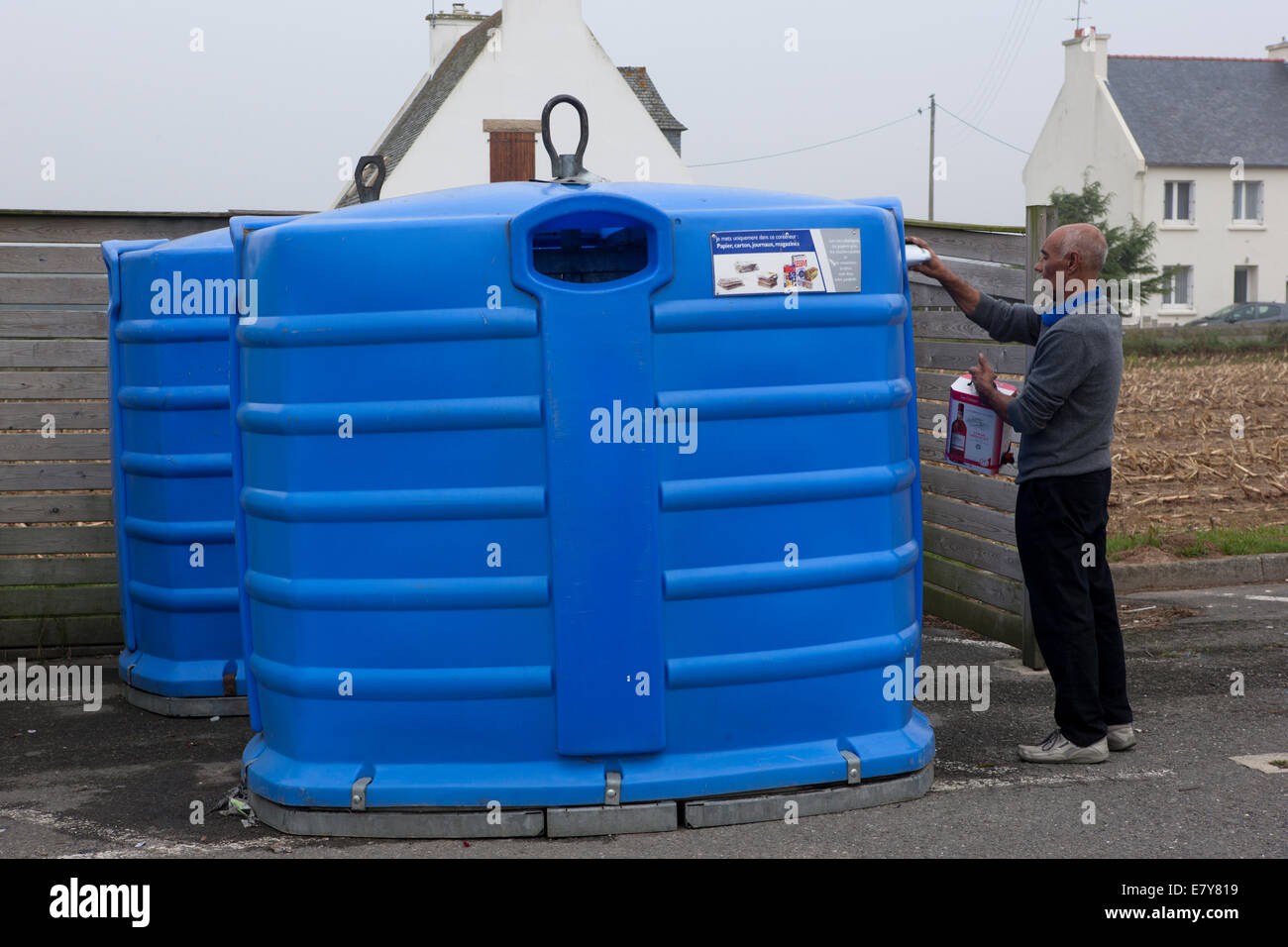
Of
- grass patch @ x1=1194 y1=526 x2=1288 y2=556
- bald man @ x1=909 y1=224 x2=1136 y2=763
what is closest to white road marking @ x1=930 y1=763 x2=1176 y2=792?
bald man @ x1=909 y1=224 x2=1136 y2=763

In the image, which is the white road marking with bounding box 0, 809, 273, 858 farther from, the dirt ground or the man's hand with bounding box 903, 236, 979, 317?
the dirt ground

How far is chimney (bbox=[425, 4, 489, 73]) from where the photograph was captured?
110ft

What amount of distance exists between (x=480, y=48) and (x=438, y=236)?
2591cm

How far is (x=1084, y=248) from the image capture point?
436cm

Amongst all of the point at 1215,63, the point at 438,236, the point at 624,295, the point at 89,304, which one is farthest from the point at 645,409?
the point at 1215,63

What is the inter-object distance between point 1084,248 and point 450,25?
31.8m

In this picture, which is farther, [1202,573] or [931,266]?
[1202,573]

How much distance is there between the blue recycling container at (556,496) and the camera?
12.1 feet

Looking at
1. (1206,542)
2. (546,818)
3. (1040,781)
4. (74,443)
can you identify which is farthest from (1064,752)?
(74,443)

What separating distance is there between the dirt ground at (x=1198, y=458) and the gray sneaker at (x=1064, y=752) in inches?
132

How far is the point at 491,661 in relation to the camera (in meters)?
3.76

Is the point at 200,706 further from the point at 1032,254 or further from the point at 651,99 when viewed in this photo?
the point at 651,99

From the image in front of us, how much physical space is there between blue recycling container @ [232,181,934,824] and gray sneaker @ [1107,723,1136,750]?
1054 millimetres

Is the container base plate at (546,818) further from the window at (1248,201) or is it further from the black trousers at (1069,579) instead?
the window at (1248,201)
